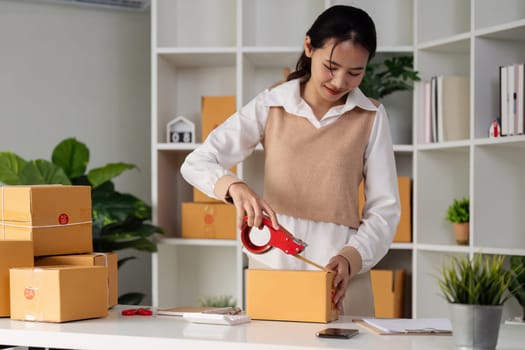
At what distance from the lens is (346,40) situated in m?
1.88

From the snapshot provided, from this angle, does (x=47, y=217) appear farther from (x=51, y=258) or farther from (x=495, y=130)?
(x=495, y=130)

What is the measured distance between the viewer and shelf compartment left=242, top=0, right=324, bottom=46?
12.3ft

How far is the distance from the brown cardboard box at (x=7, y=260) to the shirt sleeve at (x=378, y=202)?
0.80m

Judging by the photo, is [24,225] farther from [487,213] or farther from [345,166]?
[487,213]

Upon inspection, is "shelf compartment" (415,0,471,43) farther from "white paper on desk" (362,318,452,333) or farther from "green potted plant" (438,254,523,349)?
"green potted plant" (438,254,523,349)

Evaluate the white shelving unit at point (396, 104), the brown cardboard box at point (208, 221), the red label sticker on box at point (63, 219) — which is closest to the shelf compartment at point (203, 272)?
the white shelving unit at point (396, 104)

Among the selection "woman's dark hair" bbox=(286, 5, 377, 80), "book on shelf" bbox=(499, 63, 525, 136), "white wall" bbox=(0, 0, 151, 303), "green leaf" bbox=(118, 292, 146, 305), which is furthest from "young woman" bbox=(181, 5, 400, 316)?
"white wall" bbox=(0, 0, 151, 303)

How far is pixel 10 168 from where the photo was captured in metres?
3.41

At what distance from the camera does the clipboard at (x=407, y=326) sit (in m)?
1.55

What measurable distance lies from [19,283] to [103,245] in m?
1.78

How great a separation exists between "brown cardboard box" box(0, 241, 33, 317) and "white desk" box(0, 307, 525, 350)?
71 millimetres

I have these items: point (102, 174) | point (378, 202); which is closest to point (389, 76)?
point (102, 174)

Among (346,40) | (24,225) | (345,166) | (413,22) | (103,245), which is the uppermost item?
(413,22)

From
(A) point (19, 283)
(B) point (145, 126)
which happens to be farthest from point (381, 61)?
(A) point (19, 283)
